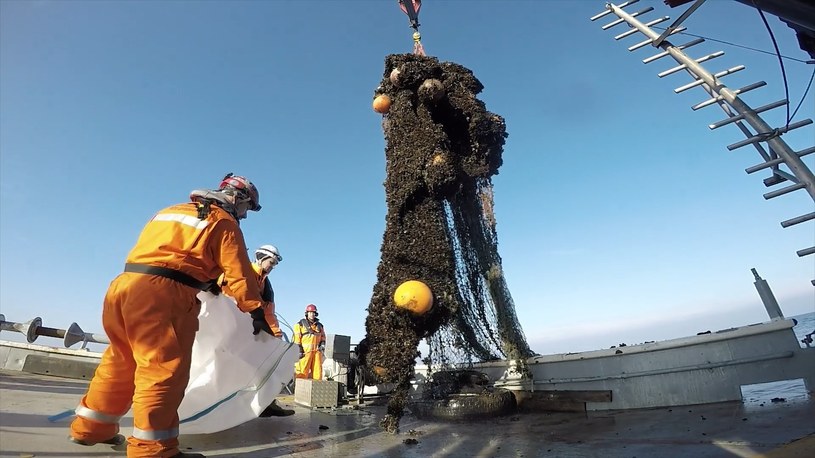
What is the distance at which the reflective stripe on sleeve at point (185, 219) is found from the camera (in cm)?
280

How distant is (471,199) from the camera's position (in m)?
5.88

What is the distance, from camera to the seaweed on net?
4.66 meters

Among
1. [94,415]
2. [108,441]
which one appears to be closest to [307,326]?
[108,441]

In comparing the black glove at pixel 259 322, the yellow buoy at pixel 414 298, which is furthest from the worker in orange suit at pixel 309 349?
the black glove at pixel 259 322

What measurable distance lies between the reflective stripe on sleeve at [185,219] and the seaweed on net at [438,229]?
2285 mm

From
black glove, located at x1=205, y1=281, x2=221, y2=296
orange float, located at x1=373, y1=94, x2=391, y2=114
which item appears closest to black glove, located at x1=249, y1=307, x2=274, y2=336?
black glove, located at x1=205, y1=281, x2=221, y2=296

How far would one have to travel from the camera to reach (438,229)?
4898mm

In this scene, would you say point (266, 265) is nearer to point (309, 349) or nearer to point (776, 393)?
point (309, 349)

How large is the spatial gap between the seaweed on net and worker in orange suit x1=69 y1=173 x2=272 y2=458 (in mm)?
1945

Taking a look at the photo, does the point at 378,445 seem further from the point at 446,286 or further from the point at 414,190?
the point at 414,190

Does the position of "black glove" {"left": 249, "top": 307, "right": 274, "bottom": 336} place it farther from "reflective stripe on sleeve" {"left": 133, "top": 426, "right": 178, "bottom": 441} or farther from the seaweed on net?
the seaweed on net

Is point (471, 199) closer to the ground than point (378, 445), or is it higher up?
higher up

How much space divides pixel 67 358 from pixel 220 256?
6136 millimetres

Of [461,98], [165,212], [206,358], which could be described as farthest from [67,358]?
[461,98]
